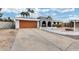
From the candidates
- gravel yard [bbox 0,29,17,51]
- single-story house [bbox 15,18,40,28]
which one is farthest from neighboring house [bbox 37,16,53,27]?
gravel yard [bbox 0,29,17,51]

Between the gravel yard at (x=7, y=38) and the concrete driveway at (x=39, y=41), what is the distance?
0.07 meters

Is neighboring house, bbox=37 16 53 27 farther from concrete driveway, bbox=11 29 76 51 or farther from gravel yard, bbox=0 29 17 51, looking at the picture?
gravel yard, bbox=0 29 17 51

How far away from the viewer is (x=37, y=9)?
2.51m

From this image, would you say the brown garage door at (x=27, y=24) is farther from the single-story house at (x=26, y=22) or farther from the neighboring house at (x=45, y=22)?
the neighboring house at (x=45, y=22)

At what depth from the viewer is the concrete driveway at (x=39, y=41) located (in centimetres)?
244

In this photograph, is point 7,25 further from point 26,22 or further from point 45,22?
point 45,22

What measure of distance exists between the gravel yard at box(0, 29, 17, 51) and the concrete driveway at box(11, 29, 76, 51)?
0.22 feet

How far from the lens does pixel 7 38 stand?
2.48m

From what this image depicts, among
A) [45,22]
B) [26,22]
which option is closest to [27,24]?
[26,22]

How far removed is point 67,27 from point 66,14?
210 millimetres

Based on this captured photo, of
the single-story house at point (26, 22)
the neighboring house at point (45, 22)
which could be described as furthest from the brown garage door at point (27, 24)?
the neighboring house at point (45, 22)
